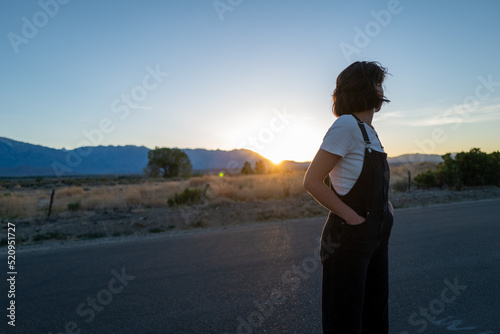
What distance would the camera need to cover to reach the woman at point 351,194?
1.75m

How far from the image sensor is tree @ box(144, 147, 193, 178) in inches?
2221

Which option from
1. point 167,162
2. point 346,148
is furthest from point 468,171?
point 167,162

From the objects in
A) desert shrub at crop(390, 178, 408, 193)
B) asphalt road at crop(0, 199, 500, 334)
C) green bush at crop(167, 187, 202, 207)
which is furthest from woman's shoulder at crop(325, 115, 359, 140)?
desert shrub at crop(390, 178, 408, 193)

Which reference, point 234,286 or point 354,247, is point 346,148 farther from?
point 234,286

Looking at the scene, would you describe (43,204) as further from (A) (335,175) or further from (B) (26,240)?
(A) (335,175)

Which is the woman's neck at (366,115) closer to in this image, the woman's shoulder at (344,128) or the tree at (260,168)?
the woman's shoulder at (344,128)

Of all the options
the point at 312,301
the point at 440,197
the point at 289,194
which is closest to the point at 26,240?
the point at 312,301

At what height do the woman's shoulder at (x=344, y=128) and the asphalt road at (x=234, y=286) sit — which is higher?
the woman's shoulder at (x=344, y=128)

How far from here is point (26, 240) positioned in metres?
9.12

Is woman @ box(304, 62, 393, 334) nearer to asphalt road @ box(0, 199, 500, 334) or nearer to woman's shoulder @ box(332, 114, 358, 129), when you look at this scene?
woman's shoulder @ box(332, 114, 358, 129)

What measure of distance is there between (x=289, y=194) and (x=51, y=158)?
217610mm

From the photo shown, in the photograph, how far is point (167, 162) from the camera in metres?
56.3

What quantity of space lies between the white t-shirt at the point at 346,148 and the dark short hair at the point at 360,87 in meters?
0.15

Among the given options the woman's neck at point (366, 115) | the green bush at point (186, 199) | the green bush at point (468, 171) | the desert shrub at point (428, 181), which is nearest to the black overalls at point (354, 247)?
the woman's neck at point (366, 115)
